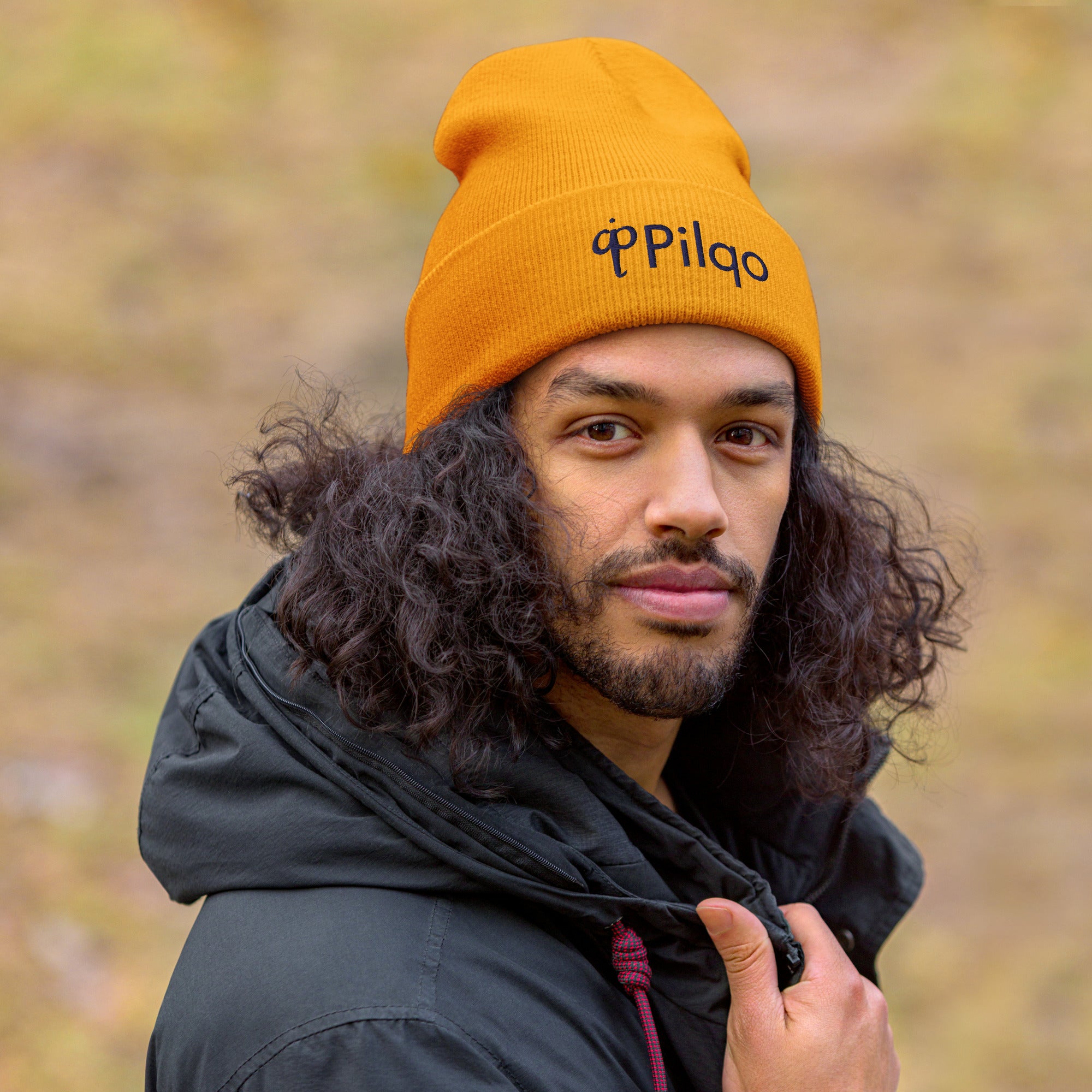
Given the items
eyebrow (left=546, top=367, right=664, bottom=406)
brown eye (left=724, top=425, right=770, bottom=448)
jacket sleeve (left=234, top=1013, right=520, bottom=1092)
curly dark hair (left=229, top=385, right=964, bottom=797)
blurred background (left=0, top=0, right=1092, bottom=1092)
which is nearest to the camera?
jacket sleeve (left=234, top=1013, right=520, bottom=1092)

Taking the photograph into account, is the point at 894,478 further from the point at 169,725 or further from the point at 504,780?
the point at 169,725

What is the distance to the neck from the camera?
6.06 feet

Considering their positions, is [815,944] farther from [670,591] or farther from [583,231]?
[583,231]

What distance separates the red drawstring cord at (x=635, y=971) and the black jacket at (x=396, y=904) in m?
0.02

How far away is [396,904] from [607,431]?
2.67 feet

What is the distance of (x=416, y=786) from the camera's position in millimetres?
1499

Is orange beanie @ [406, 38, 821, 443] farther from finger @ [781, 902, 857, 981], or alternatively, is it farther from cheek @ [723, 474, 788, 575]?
finger @ [781, 902, 857, 981]

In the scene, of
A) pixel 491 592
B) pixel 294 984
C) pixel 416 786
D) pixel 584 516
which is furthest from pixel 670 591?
pixel 294 984

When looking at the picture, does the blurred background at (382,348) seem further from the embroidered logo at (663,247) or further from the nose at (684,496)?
the embroidered logo at (663,247)

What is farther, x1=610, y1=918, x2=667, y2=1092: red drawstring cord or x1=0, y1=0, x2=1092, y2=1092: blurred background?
x1=0, y1=0, x2=1092, y2=1092: blurred background

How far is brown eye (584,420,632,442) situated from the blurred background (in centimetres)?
303

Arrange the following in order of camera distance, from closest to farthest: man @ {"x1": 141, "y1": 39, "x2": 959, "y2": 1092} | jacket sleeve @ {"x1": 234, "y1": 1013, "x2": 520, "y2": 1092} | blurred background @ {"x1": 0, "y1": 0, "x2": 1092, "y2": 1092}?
jacket sleeve @ {"x1": 234, "y1": 1013, "x2": 520, "y2": 1092} → man @ {"x1": 141, "y1": 39, "x2": 959, "y2": 1092} → blurred background @ {"x1": 0, "y1": 0, "x2": 1092, "y2": 1092}

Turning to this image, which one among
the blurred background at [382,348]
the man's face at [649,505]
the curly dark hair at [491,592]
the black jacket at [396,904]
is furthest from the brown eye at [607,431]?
the blurred background at [382,348]

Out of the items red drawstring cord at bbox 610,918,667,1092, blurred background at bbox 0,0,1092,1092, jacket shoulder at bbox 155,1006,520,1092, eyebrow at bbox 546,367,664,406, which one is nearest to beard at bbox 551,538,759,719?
eyebrow at bbox 546,367,664,406
